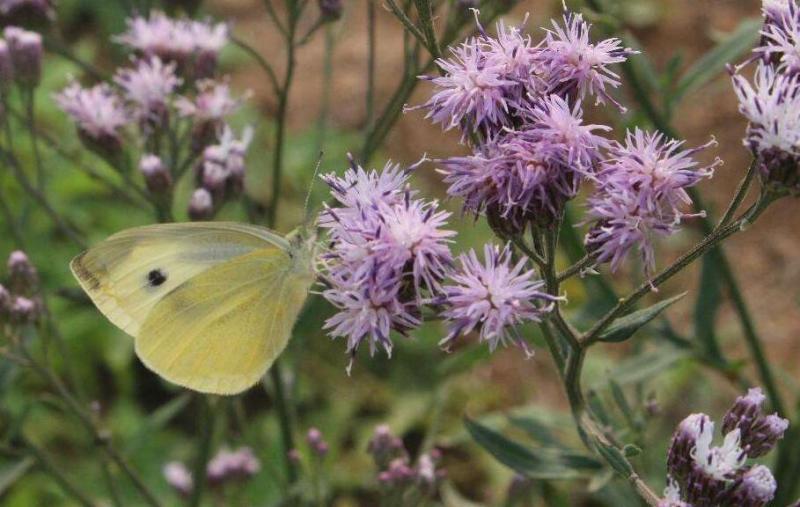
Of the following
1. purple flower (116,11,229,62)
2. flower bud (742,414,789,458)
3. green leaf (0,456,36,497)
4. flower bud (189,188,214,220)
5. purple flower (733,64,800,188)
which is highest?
purple flower (733,64,800,188)

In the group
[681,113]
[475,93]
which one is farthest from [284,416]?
[681,113]

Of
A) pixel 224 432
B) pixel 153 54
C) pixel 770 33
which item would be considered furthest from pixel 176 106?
pixel 770 33

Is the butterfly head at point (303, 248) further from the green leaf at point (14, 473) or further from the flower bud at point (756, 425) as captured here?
the green leaf at point (14, 473)

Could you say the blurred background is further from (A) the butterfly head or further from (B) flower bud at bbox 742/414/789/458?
(B) flower bud at bbox 742/414/789/458

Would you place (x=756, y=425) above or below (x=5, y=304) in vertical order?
above

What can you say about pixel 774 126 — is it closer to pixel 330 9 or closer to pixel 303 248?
pixel 303 248

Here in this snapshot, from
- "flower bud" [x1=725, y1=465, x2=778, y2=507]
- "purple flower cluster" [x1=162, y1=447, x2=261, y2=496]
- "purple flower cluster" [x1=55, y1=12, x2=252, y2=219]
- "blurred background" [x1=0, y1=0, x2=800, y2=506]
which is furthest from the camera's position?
"blurred background" [x1=0, y1=0, x2=800, y2=506]

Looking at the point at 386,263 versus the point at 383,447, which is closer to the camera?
the point at 386,263

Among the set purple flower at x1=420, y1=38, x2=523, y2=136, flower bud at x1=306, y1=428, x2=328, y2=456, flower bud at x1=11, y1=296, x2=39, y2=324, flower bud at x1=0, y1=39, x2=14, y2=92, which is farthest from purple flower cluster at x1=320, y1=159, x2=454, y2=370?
flower bud at x1=0, y1=39, x2=14, y2=92
